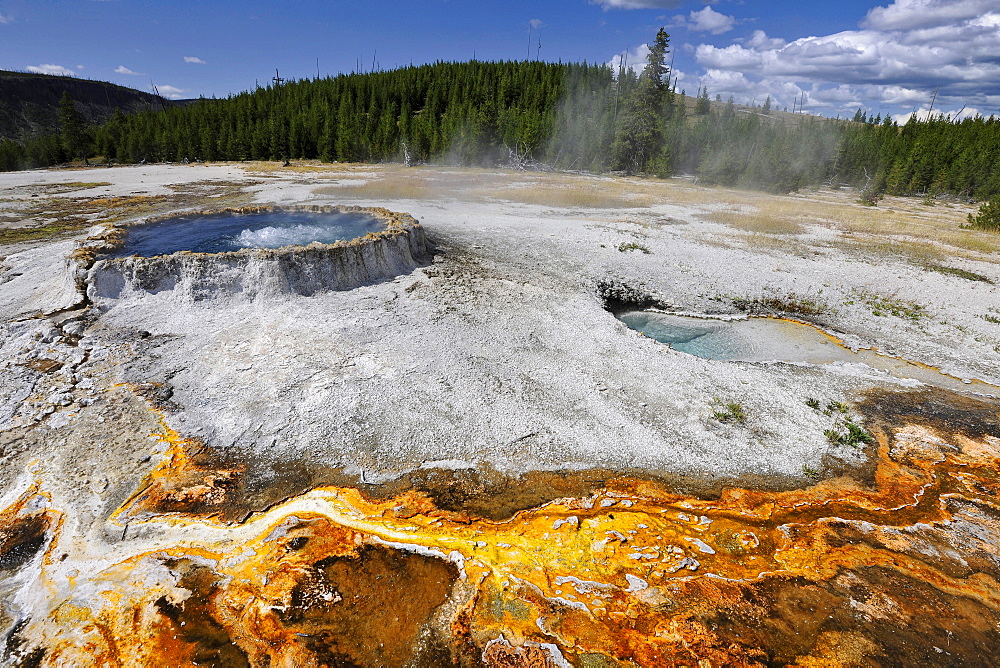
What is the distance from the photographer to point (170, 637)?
5.20m

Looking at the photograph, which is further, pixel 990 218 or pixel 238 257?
pixel 990 218

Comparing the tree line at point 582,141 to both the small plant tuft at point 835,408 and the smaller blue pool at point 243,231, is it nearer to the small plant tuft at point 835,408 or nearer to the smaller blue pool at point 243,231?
the smaller blue pool at point 243,231

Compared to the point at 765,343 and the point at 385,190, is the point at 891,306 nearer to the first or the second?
the point at 765,343

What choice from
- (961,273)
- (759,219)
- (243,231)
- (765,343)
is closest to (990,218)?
(759,219)

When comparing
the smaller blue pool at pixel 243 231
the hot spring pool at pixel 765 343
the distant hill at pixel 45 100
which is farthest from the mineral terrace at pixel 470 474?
the distant hill at pixel 45 100

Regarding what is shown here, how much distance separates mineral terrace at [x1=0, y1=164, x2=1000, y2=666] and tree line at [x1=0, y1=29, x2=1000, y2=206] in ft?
153

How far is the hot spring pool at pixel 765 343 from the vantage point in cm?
1188

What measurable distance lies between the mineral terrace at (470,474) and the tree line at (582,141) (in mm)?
46693

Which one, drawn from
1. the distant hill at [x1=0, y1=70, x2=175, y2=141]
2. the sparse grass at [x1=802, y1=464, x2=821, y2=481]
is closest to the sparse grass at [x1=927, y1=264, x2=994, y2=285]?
the sparse grass at [x1=802, y1=464, x2=821, y2=481]

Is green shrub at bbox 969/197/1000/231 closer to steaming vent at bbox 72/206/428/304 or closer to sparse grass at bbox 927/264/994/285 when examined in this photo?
sparse grass at bbox 927/264/994/285

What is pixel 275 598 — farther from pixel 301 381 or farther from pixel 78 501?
pixel 301 381

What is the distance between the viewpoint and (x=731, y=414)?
31.9ft

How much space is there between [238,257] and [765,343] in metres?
16.1

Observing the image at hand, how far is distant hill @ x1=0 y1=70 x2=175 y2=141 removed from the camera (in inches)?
3792
